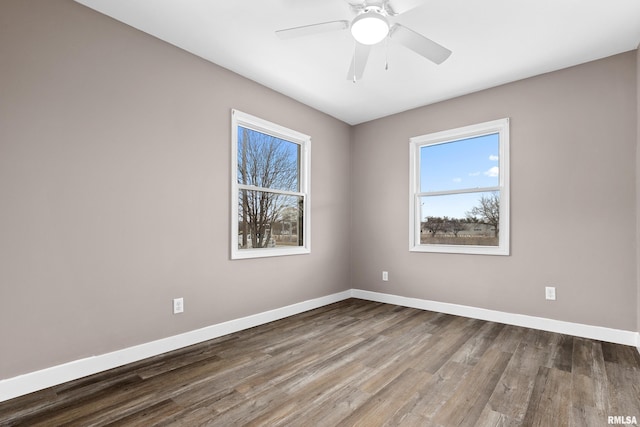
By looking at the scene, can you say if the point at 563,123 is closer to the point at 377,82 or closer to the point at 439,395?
the point at 377,82

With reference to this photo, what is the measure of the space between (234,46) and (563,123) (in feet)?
10.6

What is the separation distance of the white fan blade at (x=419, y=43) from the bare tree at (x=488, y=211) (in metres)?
1.94

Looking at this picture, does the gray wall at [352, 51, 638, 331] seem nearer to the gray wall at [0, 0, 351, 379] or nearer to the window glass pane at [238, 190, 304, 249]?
the window glass pane at [238, 190, 304, 249]

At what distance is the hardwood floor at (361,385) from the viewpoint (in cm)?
174

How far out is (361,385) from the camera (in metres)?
2.10

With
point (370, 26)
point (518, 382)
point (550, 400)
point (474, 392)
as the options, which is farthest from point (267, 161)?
point (550, 400)

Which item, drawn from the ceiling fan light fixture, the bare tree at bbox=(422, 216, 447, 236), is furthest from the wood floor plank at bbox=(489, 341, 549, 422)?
the ceiling fan light fixture

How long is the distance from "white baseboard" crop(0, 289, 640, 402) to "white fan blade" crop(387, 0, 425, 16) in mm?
3008

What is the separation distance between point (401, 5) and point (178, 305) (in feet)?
9.59

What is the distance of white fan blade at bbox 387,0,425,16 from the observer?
218 centimetres

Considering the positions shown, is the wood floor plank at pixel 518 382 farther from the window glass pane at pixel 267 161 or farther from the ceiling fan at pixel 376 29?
the window glass pane at pixel 267 161

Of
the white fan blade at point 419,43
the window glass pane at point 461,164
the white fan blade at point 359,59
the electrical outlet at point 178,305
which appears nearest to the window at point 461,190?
the window glass pane at point 461,164

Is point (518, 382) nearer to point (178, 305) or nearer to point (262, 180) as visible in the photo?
point (178, 305)

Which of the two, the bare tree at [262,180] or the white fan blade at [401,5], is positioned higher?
the white fan blade at [401,5]
